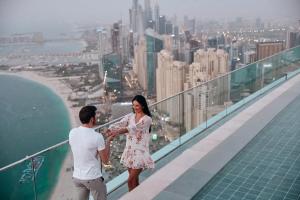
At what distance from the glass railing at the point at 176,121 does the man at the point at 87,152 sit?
0.77 feet

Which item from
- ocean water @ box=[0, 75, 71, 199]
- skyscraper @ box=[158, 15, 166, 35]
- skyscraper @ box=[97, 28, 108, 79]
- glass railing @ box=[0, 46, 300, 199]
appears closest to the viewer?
glass railing @ box=[0, 46, 300, 199]

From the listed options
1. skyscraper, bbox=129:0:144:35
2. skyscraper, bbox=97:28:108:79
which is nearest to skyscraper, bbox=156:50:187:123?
skyscraper, bbox=97:28:108:79

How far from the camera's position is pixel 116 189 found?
3566 millimetres

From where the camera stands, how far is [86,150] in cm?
236

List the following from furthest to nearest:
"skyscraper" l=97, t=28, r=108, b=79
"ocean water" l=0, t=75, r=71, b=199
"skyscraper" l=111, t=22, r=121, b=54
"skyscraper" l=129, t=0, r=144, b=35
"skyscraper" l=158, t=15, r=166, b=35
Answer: "skyscraper" l=129, t=0, r=144, b=35
"skyscraper" l=158, t=15, r=166, b=35
"skyscraper" l=111, t=22, r=121, b=54
"skyscraper" l=97, t=28, r=108, b=79
"ocean water" l=0, t=75, r=71, b=199

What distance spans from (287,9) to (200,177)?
26.1 m

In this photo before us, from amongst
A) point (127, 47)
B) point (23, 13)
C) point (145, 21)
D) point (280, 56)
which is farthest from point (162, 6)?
point (280, 56)

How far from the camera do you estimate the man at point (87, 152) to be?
7.76 feet

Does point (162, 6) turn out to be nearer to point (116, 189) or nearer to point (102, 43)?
point (102, 43)

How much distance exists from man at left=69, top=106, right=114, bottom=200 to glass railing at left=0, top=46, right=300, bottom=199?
0.23 meters

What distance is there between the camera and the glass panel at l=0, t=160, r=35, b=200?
2.61 metres

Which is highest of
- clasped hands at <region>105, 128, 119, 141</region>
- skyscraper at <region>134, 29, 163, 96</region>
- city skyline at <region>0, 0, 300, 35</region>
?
city skyline at <region>0, 0, 300, 35</region>

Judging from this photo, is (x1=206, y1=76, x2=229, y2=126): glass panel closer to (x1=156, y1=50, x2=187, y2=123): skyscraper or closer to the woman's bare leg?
the woman's bare leg

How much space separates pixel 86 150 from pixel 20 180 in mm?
833
